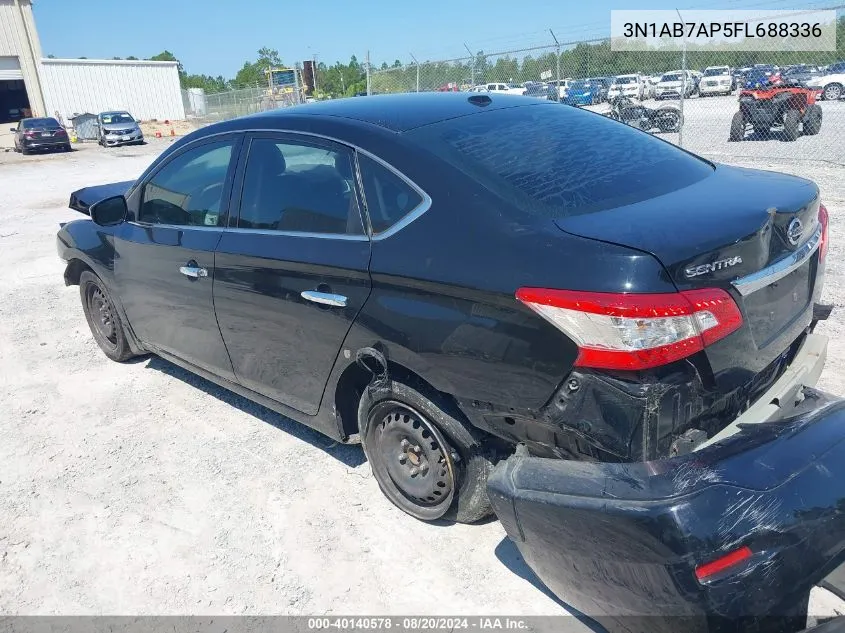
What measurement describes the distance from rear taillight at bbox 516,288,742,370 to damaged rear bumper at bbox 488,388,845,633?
31 cm

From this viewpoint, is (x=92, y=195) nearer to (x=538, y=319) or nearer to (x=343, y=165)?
(x=343, y=165)

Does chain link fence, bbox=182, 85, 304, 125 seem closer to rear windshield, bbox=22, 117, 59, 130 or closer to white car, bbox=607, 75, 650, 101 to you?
rear windshield, bbox=22, 117, 59, 130

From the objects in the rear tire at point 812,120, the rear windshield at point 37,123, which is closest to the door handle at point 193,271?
the rear tire at point 812,120

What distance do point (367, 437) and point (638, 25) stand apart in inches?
596

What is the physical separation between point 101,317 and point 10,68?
45686 millimetres

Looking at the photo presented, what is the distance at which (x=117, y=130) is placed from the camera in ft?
94.8

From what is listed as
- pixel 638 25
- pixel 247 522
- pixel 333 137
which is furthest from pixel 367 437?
pixel 638 25

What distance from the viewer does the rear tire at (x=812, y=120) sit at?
51.0 feet

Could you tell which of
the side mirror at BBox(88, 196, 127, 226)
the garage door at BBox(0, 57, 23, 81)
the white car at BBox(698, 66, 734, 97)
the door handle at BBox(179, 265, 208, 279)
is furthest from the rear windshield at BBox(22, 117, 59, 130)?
the door handle at BBox(179, 265, 208, 279)

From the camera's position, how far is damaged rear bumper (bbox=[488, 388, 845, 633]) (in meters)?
1.77

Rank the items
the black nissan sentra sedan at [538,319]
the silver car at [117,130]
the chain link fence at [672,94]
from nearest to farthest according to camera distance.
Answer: the black nissan sentra sedan at [538,319] < the chain link fence at [672,94] < the silver car at [117,130]

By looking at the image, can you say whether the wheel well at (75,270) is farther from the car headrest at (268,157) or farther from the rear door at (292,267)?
the car headrest at (268,157)

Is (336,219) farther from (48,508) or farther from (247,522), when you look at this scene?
(48,508)

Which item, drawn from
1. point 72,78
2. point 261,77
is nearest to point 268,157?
point 72,78
